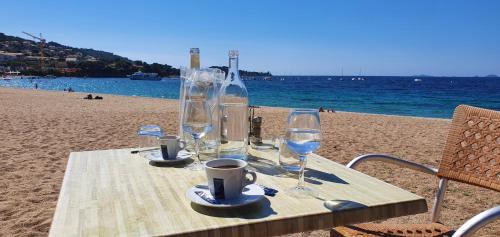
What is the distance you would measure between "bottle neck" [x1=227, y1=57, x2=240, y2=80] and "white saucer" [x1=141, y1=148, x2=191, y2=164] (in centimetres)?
37

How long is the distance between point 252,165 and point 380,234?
60cm

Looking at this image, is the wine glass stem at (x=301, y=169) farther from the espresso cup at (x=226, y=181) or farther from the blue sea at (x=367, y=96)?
the blue sea at (x=367, y=96)

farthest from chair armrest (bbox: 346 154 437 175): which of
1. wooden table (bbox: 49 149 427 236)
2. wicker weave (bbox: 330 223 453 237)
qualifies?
wooden table (bbox: 49 149 427 236)

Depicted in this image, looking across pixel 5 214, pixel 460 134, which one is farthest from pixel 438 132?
pixel 5 214

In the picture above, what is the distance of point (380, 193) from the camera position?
46.3 inches

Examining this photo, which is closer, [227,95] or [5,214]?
[227,95]

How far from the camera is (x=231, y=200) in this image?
3.52ft

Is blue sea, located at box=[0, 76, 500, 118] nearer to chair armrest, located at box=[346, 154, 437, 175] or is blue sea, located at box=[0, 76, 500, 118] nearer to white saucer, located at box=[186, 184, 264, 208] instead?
chair armrest, located at box=[346, 154, 437, 175]

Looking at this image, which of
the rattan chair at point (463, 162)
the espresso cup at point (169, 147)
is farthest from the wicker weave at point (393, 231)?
the espresso cup at point (169, 147)

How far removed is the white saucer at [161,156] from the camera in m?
1.55

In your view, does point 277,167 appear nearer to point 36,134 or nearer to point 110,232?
point 110,232

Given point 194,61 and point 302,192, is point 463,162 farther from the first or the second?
point 194,61

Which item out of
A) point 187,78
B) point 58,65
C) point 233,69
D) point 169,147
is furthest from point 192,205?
point 58,65

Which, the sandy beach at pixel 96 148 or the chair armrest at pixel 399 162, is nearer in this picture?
the chair armrest at pixel 399 162
